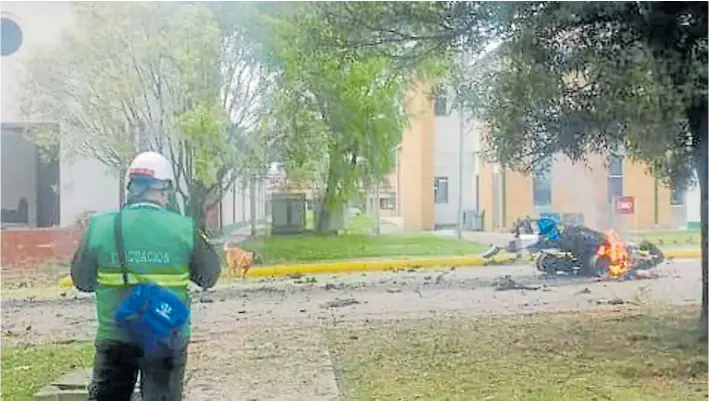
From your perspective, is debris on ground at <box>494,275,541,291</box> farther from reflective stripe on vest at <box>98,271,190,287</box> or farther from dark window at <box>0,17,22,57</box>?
dark window at <box>0,17,22,57</box>

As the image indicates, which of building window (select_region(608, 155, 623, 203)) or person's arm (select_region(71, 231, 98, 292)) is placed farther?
building window (select_region(608, 155, 623, 203))

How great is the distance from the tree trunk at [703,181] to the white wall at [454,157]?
0.54 metres

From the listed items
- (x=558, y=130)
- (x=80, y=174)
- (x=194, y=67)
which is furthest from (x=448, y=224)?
(x=80, y=174)

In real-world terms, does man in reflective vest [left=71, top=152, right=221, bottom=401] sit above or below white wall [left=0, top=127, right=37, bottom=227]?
below

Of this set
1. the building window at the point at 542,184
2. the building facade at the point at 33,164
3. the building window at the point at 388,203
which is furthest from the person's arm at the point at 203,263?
the building window at the point at 542,184

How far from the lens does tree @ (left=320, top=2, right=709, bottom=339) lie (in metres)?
2.29

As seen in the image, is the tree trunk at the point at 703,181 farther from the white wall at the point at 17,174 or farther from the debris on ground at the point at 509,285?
the white wall at the point at 17,174

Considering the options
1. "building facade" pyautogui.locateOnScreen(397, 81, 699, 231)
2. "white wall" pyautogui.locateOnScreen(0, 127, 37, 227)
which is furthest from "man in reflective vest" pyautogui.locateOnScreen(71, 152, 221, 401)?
"building facade" pyautogui.locateOnScreen(397, 81, 699, 231)

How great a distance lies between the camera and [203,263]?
2043 mm

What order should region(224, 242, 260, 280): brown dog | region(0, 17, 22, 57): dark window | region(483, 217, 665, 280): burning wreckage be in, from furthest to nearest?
region(483, 217, 665, 280): burning wreckage < region(224, 242, 260, 280): brown dog < region(0, 17, 22, 57): dark window

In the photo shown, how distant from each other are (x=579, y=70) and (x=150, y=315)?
3.89 feet

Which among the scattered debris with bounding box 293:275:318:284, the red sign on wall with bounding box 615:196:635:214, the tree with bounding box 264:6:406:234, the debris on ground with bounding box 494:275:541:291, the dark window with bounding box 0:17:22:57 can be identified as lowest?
the debris on ground with bounding box 494:275:541:291

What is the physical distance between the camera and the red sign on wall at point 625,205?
2.39 m

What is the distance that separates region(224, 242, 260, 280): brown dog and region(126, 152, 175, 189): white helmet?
0.90ft
